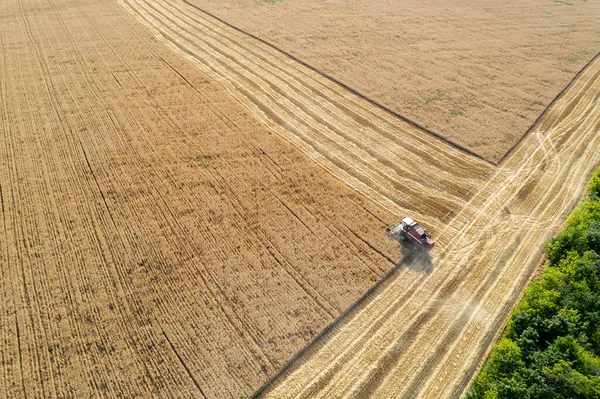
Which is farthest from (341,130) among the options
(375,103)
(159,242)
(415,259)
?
(159,242)

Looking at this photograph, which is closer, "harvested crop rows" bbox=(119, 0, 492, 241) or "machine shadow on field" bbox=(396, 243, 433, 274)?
"machine shadow on field" bbox=(396, 243, 433, 274)

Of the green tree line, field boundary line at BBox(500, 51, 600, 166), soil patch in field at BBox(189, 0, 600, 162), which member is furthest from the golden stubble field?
soil patch in field at BBox(189, 0, 600, 162)

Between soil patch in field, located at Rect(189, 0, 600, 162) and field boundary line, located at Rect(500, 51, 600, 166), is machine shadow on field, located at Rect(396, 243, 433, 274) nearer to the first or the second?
field boundary line, located at Rect(500, 51, 600, 166)

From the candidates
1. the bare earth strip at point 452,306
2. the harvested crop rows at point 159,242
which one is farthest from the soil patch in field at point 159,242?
the bare earth strip at point 452,306

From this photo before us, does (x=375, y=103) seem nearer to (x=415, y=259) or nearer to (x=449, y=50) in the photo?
(x=449, y=50)

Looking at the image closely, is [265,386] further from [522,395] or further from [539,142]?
[539,142]

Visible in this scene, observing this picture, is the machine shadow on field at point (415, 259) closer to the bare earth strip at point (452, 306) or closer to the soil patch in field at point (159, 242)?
the bare earth strip at point (452, 306)
